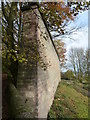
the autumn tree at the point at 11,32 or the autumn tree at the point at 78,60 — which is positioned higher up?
the autumn tree at the point at 11,32

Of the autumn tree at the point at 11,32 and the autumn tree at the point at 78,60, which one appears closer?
the autumn tree at the point at 11,32

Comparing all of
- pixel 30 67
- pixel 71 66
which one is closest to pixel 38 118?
pixel 30 67

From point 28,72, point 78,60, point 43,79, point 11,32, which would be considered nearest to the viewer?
point 28,72

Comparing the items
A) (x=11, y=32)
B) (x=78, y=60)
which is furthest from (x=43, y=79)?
(x=78, y=60)

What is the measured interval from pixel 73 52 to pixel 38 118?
20.8 meters

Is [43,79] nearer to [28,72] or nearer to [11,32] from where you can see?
[28,72]

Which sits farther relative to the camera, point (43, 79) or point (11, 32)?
point (11, 32)

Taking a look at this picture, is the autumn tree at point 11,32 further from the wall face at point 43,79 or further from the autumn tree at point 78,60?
the autumn tree at point 78,60

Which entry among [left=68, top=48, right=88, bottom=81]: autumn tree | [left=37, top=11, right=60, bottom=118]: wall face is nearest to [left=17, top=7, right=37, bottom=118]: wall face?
[left=37, top=11, right=60, bottom=118]: wall face

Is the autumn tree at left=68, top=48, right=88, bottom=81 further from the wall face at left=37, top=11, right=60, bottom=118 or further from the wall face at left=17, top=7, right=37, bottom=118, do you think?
the wall face at left=17, top=7, right=37, bottom=118

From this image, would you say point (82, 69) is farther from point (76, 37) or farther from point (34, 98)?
point (34, 98)

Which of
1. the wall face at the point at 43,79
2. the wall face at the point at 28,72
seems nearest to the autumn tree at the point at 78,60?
the wall face at the point at 43,79

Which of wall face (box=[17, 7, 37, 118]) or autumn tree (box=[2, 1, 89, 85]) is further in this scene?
autumn tree (box=[2, 1, 89, 85])

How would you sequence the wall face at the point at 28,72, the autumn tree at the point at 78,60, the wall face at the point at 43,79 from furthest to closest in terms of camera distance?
the autumn tree at the point at 78,60
the wall face at the point at 43,79
the wall face at the point at 28,72
